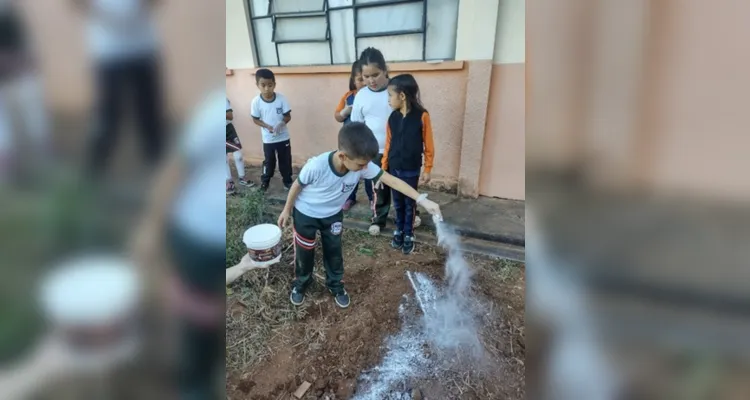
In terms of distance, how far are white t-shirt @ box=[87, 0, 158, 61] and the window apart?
178 inches

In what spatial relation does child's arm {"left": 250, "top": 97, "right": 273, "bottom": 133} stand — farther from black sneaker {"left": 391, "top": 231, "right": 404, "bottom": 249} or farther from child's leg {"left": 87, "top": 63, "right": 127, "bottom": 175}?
child's leg {"left": 87, "top": 63, "right": 127, "bottom": 175}

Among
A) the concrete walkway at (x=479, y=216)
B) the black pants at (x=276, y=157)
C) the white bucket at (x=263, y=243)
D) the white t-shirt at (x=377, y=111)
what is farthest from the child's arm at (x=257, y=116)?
the white bucket at (x=263, y=243)

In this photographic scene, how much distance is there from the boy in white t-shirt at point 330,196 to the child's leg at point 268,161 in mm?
2507

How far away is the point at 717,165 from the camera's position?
1.56 ft

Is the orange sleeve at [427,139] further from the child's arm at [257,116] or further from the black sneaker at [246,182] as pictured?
the black sneaker at [246,182]

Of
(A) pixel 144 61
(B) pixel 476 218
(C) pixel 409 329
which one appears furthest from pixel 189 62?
(B) pixel 476 218

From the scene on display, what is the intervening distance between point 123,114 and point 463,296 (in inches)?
106

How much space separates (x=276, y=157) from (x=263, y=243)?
3.10 m

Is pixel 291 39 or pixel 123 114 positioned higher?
pixel 291 39

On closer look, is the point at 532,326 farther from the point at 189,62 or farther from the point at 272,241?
the point at 272,241

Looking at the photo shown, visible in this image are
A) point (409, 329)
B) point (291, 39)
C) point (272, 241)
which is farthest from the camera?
point (291, 39)

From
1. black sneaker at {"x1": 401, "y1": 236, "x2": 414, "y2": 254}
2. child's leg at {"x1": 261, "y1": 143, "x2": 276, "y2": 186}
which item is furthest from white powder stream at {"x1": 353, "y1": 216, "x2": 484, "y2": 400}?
child's leg at {"x1": 261, "y1": 143, "x2": 276, "y2": 186}

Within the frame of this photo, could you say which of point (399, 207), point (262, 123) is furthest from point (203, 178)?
point (262, 123)

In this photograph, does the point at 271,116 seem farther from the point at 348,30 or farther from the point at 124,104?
the point at 124,104
